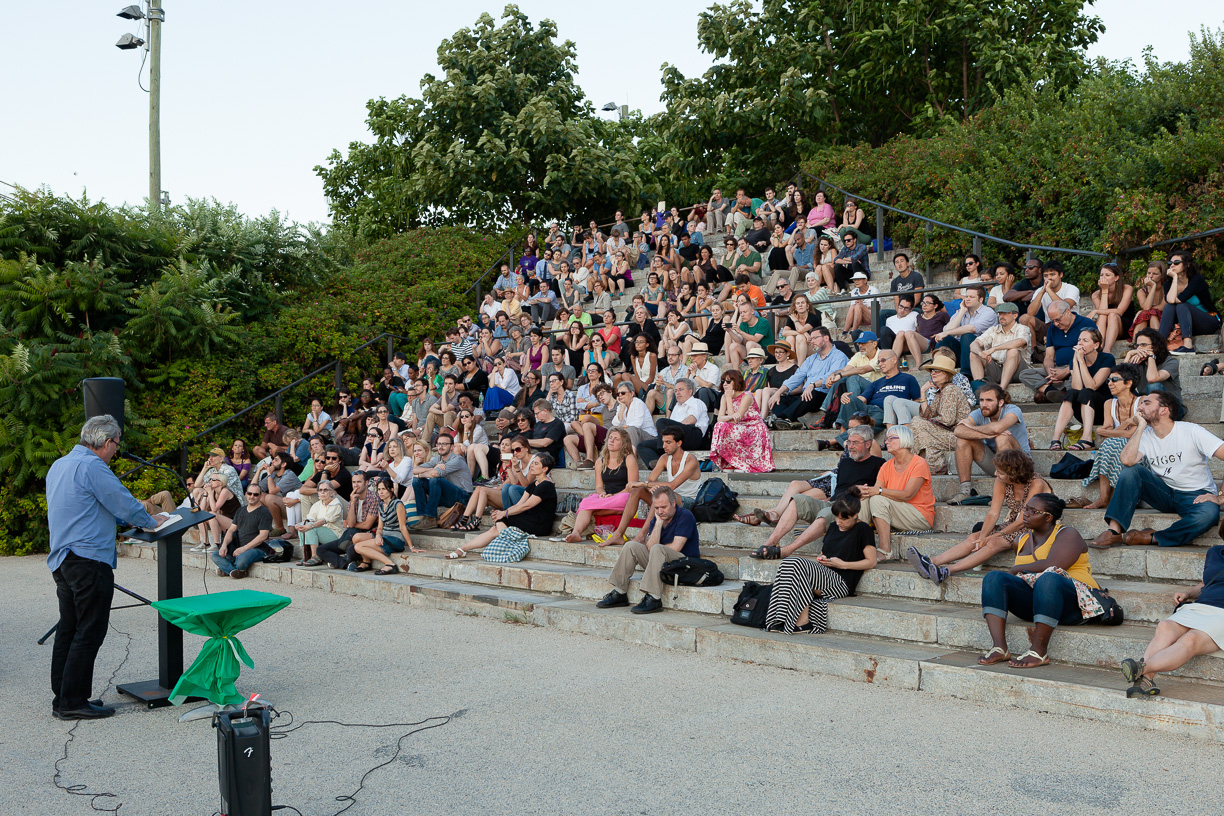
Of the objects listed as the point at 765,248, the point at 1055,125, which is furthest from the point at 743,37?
the point at 1055,125

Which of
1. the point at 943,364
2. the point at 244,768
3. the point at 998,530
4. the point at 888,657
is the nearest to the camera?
the point at 244,768

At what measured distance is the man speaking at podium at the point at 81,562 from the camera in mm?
5516

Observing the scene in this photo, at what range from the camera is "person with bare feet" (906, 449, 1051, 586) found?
21.8 feet

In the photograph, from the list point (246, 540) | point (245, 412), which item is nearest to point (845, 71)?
point (245, 412)

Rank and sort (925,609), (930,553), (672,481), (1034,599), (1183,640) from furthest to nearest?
1. (672,481)
2. (930,553)
3. (925,609)
4. (1034,599)
5. (1183,640)

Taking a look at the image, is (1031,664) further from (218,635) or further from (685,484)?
(218,635)

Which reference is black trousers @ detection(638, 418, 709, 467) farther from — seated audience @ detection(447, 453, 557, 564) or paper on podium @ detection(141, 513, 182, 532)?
paper on podium @ detection(141, 513, 182, 532)

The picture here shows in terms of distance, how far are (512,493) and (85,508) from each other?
17.5 feet

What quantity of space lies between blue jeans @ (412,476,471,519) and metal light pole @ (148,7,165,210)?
9952 mm

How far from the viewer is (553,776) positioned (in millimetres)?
4445

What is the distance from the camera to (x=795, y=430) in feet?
34.6

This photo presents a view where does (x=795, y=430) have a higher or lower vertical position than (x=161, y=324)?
lower

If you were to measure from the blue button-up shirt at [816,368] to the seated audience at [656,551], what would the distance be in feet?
10.6

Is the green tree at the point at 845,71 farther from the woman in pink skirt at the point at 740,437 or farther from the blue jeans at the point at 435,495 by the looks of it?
the blue jeans at the point at 435,495
